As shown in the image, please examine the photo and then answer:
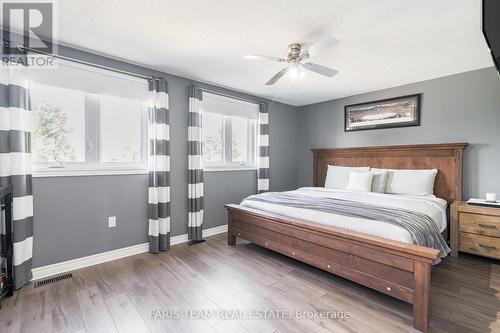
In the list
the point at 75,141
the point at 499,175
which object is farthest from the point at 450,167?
the point at 75,141

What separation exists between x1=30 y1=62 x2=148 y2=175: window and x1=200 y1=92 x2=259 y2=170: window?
38.2 inches

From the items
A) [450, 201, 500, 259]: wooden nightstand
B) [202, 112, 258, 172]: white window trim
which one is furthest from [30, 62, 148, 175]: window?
[450, 201, 500, 259]: wooden nightstand

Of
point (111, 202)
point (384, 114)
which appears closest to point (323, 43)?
point (384, 114)

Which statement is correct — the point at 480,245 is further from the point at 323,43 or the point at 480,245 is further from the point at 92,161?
the point at 92,161

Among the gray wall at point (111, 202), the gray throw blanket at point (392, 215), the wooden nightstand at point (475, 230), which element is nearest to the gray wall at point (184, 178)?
the gray wall at point (111, 202)

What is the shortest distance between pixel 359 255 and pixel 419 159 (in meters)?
2.38

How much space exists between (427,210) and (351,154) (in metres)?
1.91

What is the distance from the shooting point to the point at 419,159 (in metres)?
3.44

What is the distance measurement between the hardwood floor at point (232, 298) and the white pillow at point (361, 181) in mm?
1242

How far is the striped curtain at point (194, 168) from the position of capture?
10.7 ft

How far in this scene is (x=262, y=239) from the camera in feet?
8.98

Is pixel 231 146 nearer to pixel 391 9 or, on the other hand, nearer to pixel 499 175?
pixel 391 9

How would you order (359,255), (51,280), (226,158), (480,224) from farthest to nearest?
(226,158), (480,224), (51,280), (359,255)

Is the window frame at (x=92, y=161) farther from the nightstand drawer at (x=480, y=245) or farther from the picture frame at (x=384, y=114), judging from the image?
the nightstand drawer at (x=480, y=245)
